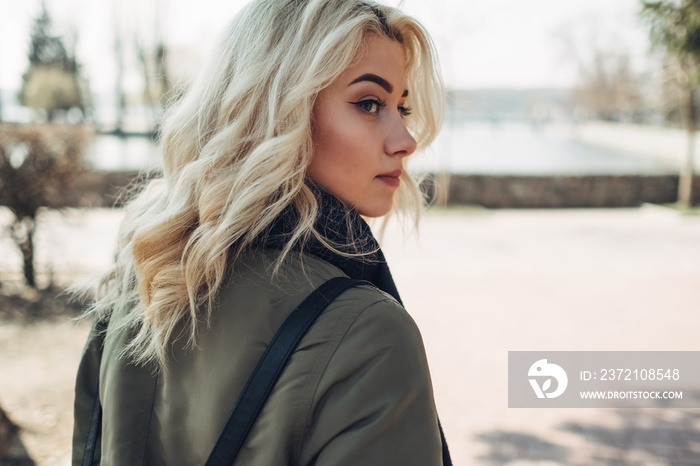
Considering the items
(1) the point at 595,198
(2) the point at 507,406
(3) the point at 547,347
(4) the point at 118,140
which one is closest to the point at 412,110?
(2) the point at 507,406

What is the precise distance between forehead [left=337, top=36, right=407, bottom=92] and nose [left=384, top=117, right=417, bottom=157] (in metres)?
0.10

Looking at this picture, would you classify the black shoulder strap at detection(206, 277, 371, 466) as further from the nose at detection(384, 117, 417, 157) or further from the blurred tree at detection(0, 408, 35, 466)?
the blurred tree at detection(0, 408, 35, 466)

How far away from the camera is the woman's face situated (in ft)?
4.66

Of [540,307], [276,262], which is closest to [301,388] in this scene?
[276,262]

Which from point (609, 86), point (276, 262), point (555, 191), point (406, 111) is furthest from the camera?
point (609, 86)

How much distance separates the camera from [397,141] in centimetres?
149

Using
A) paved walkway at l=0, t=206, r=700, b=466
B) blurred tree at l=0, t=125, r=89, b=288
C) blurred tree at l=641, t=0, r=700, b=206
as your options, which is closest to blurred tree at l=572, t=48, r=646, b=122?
paved walkway at l=0, t=206, r=700, b=466

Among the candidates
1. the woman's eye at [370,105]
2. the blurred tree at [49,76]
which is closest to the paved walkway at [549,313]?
the woman's eye at [370,105]

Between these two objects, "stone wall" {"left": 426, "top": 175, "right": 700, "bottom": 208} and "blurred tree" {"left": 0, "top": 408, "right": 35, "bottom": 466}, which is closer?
"blurred tree" {"left": 0, "top": 408, "right": 35, "bottom": 466}

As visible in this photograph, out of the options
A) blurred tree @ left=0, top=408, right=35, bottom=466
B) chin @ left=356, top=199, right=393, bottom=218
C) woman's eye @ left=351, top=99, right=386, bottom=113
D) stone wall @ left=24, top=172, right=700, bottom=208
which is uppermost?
woman's eye @ left=351, top=99, right=386, bottom=113

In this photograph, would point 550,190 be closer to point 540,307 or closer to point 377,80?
point 540,307

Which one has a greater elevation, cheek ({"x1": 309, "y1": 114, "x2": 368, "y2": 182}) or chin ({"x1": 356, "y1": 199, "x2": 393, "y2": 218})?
cheek ({"x1": 309, "y1": 114, "x2": 368, "y2": 182})

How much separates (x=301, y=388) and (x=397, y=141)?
691 mm

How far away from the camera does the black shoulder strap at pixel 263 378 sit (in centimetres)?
108
